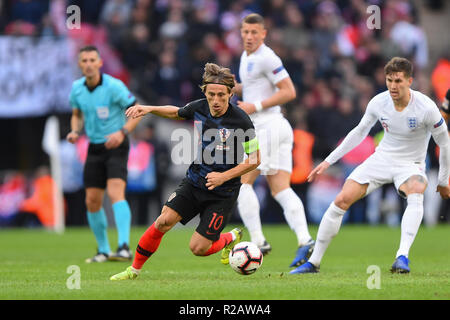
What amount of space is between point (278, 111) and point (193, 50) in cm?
871

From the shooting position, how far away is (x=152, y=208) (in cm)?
1714

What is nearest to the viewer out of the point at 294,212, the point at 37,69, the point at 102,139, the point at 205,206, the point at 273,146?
the point at 205,206

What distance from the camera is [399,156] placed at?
27.3 ft

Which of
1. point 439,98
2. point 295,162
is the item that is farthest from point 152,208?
point 439,98

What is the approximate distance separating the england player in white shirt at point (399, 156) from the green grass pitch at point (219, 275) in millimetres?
400

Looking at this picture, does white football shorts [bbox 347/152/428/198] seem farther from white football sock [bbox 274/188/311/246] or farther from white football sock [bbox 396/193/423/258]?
white football sock [bbox 274/188/311/246]

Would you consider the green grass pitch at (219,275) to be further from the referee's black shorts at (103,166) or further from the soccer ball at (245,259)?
the referee's black shorts at (103,166)

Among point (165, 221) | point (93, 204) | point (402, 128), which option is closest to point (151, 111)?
point (165, 221)

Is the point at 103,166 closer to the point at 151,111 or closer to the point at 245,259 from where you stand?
the point at 151,111

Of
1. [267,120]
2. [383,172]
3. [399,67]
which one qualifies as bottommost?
[383,172]

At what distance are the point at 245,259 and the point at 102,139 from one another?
3396 mm

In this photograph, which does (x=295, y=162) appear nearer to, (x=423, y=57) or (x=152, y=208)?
(x=152, y=208)

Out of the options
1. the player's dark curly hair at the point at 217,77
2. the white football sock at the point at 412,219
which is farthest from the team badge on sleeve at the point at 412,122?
the player's dark curly hair at the point at 217,77

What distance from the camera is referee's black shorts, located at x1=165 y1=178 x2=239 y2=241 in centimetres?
763
